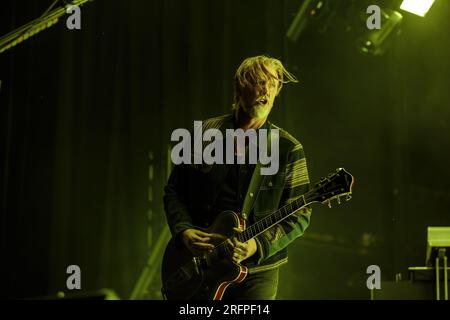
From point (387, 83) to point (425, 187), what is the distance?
83cm

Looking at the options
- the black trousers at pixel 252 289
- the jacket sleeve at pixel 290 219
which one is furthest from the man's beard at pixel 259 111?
the black trousers at pixel 252 289

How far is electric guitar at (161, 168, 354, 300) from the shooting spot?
273 centimetres

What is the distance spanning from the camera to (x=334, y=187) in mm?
2723

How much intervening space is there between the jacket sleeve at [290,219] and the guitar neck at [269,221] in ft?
0.12

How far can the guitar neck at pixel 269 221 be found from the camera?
2801 millimetres

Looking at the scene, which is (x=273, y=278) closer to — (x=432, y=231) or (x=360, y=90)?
(x=432, y=231)

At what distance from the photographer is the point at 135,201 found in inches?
159

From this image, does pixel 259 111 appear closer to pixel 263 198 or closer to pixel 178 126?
pixel 263 198
